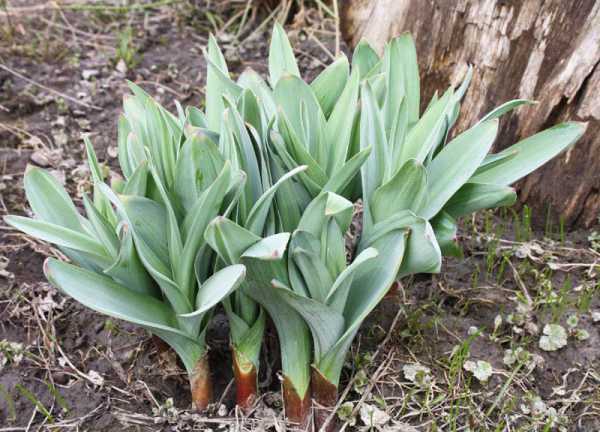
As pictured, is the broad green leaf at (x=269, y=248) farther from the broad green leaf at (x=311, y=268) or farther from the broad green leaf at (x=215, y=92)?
the broad green leaf at (x=215, y=92)

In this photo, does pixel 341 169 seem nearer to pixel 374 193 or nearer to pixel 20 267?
pixel 374 193

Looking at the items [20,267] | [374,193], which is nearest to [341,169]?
[374,193]

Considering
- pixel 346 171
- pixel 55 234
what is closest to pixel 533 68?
pixel 346 171

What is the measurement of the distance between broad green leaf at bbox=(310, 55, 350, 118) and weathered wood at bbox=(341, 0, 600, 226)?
68 cm

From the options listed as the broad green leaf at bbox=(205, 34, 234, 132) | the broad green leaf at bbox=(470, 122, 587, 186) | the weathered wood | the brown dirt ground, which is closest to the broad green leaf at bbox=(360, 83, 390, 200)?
the broad green leaf at bbox=(470, 122, 587, 186)

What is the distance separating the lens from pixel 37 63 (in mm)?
2924

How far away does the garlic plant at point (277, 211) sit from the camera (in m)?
1.28

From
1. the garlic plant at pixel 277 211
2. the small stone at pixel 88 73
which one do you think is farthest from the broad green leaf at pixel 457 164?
Answer: the small stone at pixel 88 73

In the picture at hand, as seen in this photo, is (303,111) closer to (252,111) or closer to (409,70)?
(252,111)

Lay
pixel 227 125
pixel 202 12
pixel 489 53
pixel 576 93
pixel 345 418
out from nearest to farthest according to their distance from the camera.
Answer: pixel 227 125 < pixel 345 418 < pixel 576 93 < pixel 489 53 < pixel 202 12

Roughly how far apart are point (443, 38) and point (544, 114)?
0.41 meters

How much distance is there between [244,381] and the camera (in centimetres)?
151

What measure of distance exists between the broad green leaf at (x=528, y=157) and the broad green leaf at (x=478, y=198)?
0.05 meters

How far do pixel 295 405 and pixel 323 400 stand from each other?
0.22 ft
